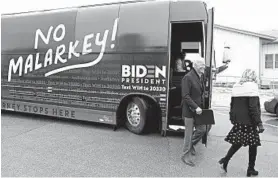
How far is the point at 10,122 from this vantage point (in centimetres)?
884

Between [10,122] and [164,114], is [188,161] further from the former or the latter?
[10,122]

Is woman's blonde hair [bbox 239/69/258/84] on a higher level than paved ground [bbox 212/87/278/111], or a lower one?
higher

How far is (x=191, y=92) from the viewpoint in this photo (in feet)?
17.4

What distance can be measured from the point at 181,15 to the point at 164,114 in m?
2.29

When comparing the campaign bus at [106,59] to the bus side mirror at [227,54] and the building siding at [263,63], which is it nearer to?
the bus side mirror at [227,54]

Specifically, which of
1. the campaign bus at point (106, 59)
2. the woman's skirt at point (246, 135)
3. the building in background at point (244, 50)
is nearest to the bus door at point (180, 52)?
the campaign bus at point (106, 59)

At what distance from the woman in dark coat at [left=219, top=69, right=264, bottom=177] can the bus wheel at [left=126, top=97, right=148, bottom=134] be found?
9.18 feet

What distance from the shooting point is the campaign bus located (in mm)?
7086

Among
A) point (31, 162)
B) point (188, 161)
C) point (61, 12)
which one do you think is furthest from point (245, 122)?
point (61, 12)

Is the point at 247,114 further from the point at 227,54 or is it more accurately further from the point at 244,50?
the point at 244,50

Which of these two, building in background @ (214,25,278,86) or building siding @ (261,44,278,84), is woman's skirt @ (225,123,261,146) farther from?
building siding @ (261,44,278,84)

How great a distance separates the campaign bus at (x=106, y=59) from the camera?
709cm

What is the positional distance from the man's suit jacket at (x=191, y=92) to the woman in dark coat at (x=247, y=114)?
66 centimetres

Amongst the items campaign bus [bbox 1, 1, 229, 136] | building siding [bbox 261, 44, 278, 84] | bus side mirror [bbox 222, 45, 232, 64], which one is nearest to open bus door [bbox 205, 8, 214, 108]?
campaign bus [bbox 1, 1, 229, 136]
